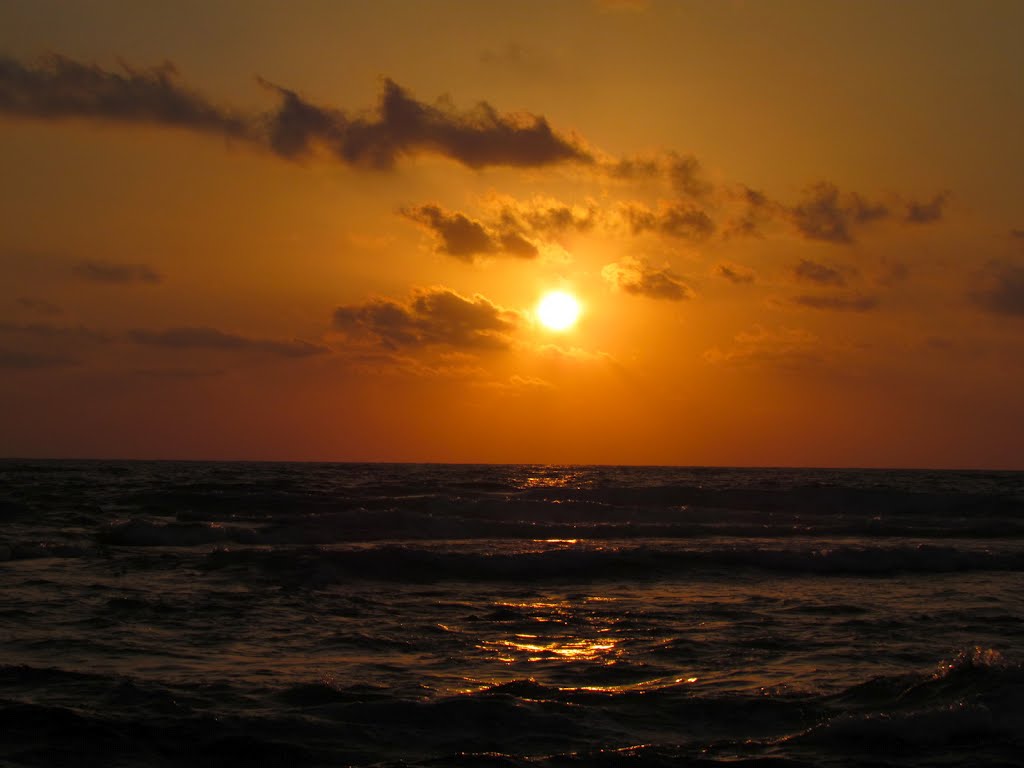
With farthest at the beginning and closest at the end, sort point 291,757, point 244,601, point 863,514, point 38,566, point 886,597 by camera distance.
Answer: point 863,514 < point 38,566 < point 886,597 < point 244,601 < point 291,757

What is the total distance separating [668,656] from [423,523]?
18554mm

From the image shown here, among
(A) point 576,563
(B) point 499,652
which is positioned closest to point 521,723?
(B) point 499,652

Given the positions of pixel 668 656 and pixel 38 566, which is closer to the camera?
pixel 668 656

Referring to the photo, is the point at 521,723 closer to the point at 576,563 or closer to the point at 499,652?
the point at 499,652

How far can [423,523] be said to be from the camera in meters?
29.7

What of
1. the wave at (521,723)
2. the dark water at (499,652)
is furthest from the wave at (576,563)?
the wave at (521,723)

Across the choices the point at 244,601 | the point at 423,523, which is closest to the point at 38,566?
the point at 244,601

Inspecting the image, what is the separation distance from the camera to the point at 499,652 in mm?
12062

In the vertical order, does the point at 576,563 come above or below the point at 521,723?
above

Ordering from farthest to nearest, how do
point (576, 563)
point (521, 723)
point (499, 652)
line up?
point (576, 563)
point (499, 652)
point (521, 723)

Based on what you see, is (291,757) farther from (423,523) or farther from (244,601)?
(423,523)

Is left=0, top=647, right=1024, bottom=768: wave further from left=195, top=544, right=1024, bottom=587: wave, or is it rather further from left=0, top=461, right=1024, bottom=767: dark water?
left=195, top=544, right=1024, bottom=587: wave

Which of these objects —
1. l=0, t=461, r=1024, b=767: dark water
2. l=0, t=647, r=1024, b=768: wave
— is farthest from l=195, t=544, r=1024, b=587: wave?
l=0, t=647, r=1024, b=768: wave

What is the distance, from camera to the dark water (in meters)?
8.23
